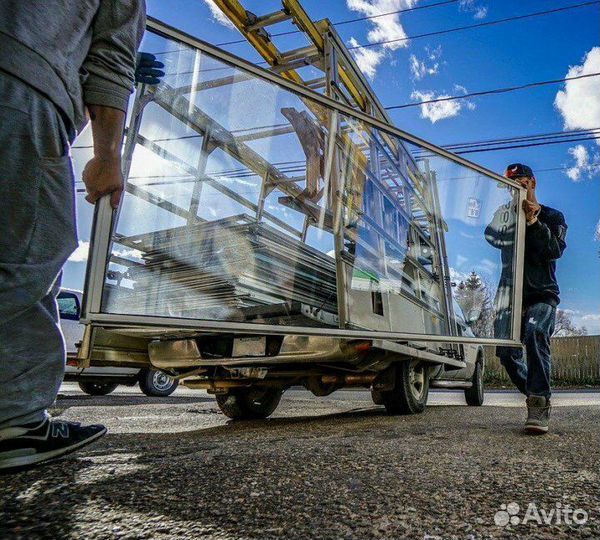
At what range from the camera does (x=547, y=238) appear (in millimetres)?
3619

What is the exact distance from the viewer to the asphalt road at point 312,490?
1278 mm

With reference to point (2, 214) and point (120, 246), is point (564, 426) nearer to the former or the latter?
point (120, 246)

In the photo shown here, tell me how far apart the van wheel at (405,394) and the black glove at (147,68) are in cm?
308

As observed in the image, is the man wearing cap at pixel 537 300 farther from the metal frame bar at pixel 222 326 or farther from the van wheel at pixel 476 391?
the van wheel at pixel 476 391

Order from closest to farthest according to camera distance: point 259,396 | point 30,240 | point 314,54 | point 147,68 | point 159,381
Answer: point 30,240
point 147,68
point 314,54
point 259,396
point 159,381

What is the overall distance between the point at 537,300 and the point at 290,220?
76.2 inches

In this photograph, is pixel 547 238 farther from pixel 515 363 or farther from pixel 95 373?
pixel 95 373

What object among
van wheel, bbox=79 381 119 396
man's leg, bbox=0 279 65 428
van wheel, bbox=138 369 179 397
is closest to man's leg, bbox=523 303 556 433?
man's leg, bbox=0 279 65 428

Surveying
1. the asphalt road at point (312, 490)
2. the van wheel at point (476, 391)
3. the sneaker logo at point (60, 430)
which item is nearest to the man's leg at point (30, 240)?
the sneaker logo at point (60, 430)

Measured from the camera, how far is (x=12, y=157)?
1.42 metres

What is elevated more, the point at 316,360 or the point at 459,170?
the point at 459,170

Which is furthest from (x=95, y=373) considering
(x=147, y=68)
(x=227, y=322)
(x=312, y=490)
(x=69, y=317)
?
(x=312, y=490)

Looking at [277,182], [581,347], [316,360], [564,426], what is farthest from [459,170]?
[581,347]

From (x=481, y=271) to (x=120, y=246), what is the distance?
9.60 ft
